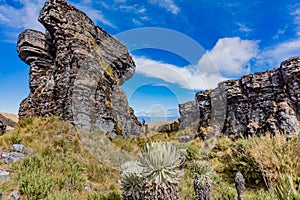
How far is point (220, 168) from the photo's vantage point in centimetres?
855

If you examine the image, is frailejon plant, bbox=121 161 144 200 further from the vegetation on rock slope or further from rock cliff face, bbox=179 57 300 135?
rock cliff face, bbox=179 57 300 135

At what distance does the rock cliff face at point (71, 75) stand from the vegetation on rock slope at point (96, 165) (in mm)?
1188

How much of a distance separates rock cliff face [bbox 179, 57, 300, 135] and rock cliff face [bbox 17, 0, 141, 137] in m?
6.79

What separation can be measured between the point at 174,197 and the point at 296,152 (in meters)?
6.36

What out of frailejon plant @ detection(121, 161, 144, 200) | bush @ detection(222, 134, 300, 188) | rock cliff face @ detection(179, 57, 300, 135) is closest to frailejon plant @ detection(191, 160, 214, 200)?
frailejon plant @ detection(121, 161, 144, 200)

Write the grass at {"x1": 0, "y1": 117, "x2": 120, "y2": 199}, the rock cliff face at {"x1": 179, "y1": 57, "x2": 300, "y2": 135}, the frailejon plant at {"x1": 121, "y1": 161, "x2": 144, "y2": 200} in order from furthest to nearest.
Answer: the rock cliff face at {"x1": 179, "y1": 57, "x2": 300, "y2": 135}
the grass at {"x1": 0, "y1": 117, "x2": 120, "y2": 199}
the frailejon plant at {"x1": 121, "y1": 161, "x2": 144, "y2": 200}

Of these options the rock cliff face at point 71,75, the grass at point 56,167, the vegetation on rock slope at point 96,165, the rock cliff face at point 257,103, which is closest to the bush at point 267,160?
the vegetation on rock slope at point 96,165

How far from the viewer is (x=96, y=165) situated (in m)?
6.91

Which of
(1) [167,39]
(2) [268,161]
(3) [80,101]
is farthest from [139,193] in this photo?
(1) [167,39]

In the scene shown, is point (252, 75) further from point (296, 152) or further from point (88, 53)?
point (88, 53)

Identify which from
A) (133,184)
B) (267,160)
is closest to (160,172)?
(133,184)

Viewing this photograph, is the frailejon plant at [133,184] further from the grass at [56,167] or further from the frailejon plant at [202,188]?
the grass at [56,167]

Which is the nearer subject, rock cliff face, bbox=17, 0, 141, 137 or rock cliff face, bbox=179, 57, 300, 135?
rock cliff face, bbox=17, 0, 141, 137

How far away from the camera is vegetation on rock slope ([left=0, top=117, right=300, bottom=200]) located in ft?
14.6
